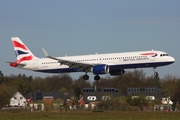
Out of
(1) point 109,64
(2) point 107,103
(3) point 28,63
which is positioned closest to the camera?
(1) point 109,64

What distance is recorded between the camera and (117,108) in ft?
316

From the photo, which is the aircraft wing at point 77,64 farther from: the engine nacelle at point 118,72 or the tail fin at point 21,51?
the tail fin at point 21,51

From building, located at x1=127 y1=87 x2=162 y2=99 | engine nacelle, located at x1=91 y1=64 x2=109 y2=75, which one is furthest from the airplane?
building, located at x1=127 y1=87 x2=162 y2=99

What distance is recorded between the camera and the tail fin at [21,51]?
84938 mm

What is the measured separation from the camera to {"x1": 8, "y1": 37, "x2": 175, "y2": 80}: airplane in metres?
73.6

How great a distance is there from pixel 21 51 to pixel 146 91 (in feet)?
209

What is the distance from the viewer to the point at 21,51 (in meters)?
86.5

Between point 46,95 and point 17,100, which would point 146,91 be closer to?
point 46,95

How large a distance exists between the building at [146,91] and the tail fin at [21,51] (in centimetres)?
5685

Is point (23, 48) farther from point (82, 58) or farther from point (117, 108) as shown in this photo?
point (117, 108)

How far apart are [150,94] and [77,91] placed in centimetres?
2068

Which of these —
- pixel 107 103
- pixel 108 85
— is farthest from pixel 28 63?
pixel 108 85

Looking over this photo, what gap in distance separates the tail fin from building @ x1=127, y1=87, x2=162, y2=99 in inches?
2238

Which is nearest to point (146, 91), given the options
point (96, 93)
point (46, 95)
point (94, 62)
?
point (96, 93)
